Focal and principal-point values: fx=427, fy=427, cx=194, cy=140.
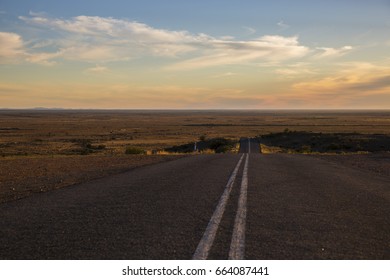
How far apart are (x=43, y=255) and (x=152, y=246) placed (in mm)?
1339

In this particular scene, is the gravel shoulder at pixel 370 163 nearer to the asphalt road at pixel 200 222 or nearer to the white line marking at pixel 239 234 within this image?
the asphalt road at pixel 200 222

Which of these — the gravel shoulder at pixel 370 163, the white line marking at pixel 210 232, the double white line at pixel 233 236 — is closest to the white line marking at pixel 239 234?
the double white line at pixel 233 236

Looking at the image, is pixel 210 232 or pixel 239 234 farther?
pixel 210 232

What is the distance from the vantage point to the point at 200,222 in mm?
6934

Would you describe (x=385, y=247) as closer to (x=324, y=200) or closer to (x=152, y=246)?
(x=152, y=246)

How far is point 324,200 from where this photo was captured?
31.0 feet

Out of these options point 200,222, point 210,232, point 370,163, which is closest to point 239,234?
point 210,232

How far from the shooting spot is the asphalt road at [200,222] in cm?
538

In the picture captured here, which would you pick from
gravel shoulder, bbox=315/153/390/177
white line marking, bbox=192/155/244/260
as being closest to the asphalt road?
white line marking, bbox=192/155/244/260

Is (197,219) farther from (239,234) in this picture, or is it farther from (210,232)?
(239,234)

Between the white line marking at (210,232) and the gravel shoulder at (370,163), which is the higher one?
the white line marking at (210,232)

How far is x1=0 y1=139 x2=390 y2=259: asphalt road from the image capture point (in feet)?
17.7

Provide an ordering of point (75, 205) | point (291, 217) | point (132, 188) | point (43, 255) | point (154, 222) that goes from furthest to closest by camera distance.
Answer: point (132, 188), point (75, 205), point (291, 217), point (154, 222), point (43, 255)
